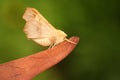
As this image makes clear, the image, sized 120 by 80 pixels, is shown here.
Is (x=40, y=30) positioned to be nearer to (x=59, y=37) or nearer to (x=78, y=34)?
(x=59, y=37)

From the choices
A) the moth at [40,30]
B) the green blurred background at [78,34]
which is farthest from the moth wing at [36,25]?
the green blurred background at [78,34]

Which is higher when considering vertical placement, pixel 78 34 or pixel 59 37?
pixel 59 37

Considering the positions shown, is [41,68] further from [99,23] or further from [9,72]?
[99,23]

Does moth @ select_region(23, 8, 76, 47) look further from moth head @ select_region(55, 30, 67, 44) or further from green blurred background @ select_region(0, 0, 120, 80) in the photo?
green blurred background @ select_region(0, 0, 120, 80)

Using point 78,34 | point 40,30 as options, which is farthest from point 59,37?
point 78,34

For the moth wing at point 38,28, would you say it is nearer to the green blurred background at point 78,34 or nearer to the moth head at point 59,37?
the moth head at point 59,37

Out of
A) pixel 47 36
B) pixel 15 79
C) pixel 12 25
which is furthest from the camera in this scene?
pixel 12 25

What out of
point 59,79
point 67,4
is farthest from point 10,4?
point 59,79
